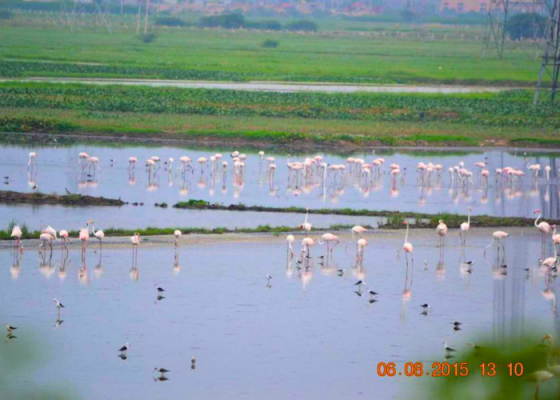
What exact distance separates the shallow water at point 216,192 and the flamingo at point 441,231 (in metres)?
4.03

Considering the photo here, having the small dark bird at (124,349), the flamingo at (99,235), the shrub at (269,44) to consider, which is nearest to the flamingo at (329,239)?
the flamingo at (99,235)

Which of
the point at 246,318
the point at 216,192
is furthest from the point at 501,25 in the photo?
the point at 246,318

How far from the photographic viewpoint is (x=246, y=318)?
17.4 m

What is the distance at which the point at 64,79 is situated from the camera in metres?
66.3

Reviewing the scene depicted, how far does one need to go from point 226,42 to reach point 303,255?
103 m

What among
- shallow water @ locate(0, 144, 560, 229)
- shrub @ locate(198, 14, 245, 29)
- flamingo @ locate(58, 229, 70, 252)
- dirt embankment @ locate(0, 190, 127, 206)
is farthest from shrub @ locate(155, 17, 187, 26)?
flamingo @ locate(58, 229, 70, 252)

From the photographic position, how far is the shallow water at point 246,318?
14430mm

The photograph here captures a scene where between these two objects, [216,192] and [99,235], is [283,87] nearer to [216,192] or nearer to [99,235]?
[216,192]

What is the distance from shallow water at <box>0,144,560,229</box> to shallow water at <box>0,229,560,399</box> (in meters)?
3.58

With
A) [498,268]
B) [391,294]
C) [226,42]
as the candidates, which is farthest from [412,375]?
[226,42]

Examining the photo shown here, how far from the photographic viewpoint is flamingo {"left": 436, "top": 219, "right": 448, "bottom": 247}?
22750 millimetres

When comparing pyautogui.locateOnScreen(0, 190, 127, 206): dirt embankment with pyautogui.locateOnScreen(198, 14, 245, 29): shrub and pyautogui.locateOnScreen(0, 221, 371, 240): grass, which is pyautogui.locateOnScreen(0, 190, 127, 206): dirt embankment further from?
pyautogui.locateOnScreen(198, 14, 245, 29): shrub

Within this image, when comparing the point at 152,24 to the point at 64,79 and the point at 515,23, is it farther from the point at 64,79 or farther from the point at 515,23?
the point at 64,79

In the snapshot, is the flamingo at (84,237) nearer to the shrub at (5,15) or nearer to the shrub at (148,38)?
the shrub at (148,38)
